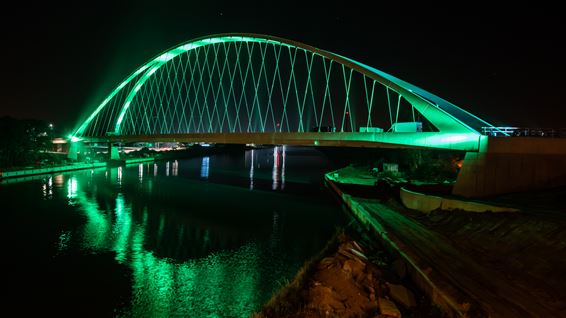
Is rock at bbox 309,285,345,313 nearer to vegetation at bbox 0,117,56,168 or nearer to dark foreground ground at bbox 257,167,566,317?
dark foreground ground at bbox 257,167,566,317

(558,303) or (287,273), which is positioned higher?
(558,303)

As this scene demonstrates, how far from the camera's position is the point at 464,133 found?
17812mm

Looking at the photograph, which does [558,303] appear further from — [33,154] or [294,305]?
[33,154]

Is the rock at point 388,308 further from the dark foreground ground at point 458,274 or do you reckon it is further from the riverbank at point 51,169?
the riverbank at point 51,169

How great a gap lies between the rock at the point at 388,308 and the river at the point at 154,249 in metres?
3.17

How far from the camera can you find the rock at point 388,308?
25.5 feet

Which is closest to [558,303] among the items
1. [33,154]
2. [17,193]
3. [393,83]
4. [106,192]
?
[393,83]

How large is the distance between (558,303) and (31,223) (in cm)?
2086

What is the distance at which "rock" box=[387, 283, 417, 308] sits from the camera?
840 centimetres

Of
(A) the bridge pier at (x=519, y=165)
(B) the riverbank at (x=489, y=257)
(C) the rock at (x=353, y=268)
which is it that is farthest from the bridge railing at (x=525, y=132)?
(C) the rock at (x=353, y=268)

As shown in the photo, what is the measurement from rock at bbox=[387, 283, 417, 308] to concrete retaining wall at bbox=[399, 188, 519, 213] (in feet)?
22.3

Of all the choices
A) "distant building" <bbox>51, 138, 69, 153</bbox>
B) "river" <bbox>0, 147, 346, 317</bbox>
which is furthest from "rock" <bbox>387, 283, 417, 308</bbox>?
"distant building" <bbox>51, 138, 69, 153</bbox>

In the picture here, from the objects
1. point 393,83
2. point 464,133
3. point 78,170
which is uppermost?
point 393,83

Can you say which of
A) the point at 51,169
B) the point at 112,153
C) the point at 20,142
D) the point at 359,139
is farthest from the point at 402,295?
the point at 112,153
